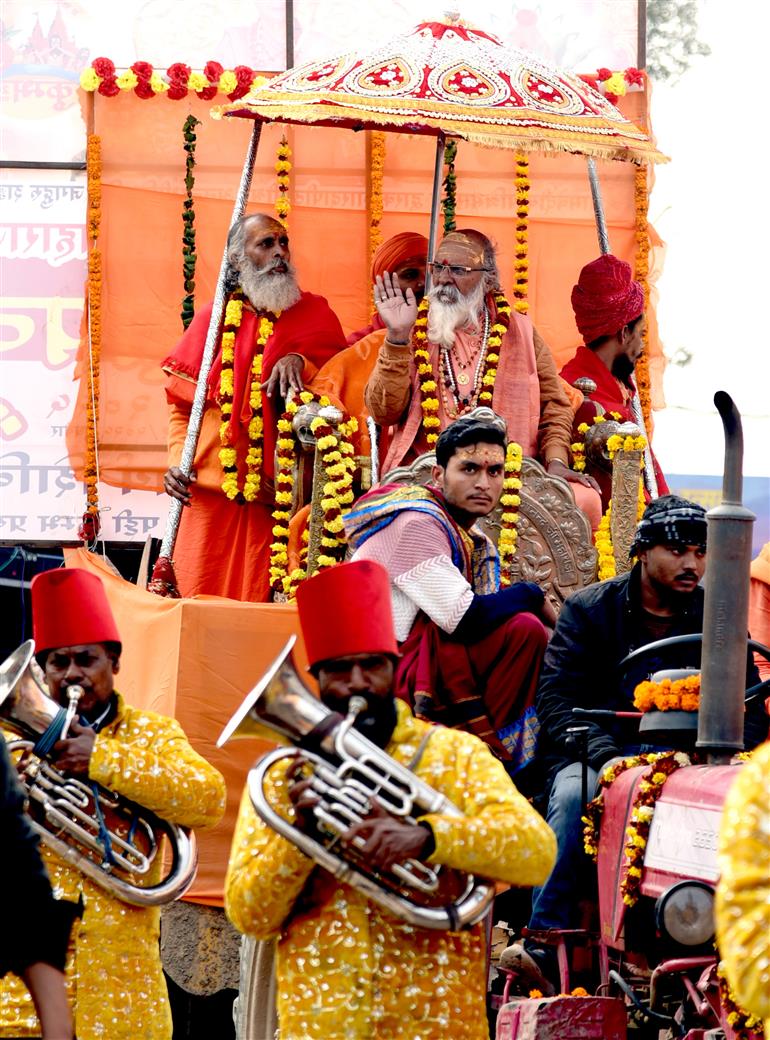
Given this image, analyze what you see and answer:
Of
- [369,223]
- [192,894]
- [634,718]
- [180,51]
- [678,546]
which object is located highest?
[180,51]

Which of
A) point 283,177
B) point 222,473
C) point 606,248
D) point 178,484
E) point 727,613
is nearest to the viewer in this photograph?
point 727,613

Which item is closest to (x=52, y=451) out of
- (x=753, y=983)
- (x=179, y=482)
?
(x=179, y=482)

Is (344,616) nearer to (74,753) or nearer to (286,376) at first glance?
(74,753)

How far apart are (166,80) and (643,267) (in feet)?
9.54

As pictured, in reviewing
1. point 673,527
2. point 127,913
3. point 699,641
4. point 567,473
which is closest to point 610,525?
point 567,473

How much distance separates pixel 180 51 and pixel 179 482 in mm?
2964

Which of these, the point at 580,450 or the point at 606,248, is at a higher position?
the point at 606,248

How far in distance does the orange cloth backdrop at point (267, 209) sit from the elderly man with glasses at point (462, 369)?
6.73 feet

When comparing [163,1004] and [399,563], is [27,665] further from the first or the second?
[399,563]

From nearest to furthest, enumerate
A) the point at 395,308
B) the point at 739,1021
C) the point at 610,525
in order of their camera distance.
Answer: the point at 739,1021 → the point at 610,525 → the point at 395,308

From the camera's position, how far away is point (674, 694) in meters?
5.79

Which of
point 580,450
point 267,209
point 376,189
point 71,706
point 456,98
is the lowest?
point 71,706

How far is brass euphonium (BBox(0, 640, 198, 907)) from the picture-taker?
18.8ft

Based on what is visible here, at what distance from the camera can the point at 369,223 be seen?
12461 mm
